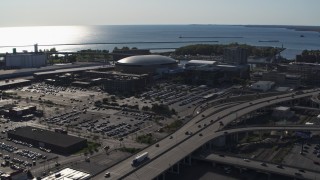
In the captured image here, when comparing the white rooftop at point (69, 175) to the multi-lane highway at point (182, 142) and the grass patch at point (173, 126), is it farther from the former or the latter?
the grass patch at point (173, 126)

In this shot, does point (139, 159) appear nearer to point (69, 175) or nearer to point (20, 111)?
point (69, 175)

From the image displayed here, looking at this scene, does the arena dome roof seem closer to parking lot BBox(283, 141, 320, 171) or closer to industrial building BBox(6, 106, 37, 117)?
industrial building BBox(6, 106, 37, 117)

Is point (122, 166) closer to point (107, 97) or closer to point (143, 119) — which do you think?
point (143, 119)

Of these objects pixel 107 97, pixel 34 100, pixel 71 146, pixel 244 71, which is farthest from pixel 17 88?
pixel 244 71

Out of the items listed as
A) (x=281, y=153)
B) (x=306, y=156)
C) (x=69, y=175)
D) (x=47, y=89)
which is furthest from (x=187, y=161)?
(x=47, y=89)

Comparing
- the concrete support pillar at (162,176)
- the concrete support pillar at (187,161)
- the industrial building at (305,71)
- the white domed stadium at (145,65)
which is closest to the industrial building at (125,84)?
the white domed stadium at (145,65)
